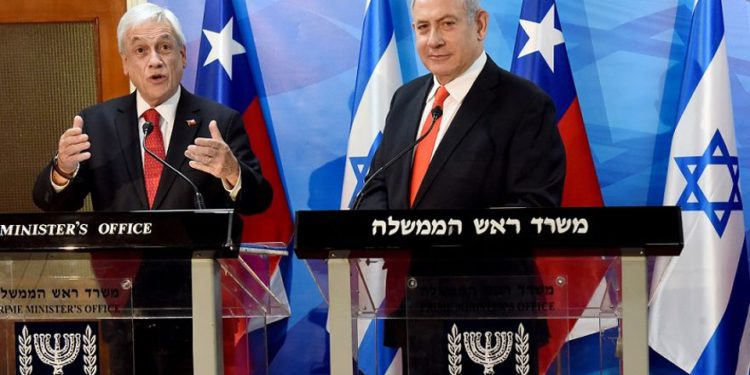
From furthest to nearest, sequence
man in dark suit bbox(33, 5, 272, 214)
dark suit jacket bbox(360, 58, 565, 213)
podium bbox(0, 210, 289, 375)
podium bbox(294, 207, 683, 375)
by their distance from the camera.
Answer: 1. man in dark suit bbox(33, 5, 272, 214)
2. dark suit jacket bbox(360, 58, 565, 213)
3. podium bbox(0, 210, 289, 375)
4. podium bbox(294, 207, 683, 375)

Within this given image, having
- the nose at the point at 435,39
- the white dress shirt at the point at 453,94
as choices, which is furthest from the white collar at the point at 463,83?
the nose at the point at 435,39

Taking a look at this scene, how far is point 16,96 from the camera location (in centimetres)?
469

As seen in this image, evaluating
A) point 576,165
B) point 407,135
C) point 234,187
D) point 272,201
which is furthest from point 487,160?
point 272,201

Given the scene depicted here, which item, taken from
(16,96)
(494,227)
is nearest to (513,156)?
(494,227)

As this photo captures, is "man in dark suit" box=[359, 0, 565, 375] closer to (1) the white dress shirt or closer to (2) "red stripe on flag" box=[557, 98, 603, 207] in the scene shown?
(1) the white dress shirt

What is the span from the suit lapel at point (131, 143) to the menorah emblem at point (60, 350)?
110 centimetres

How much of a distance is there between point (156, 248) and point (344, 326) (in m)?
0.43

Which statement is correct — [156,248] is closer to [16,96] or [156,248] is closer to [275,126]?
[275,126]

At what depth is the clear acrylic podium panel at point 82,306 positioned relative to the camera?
84.0 inches

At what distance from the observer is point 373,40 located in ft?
13.9

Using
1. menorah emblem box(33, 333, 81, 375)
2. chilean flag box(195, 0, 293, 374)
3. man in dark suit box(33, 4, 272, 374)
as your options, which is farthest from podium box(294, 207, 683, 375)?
chilean flag box(195, 0, 293, 374)

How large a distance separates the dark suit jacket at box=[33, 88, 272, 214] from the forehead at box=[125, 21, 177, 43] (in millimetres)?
227

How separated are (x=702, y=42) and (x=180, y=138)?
213 cm

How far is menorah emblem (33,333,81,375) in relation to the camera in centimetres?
214
